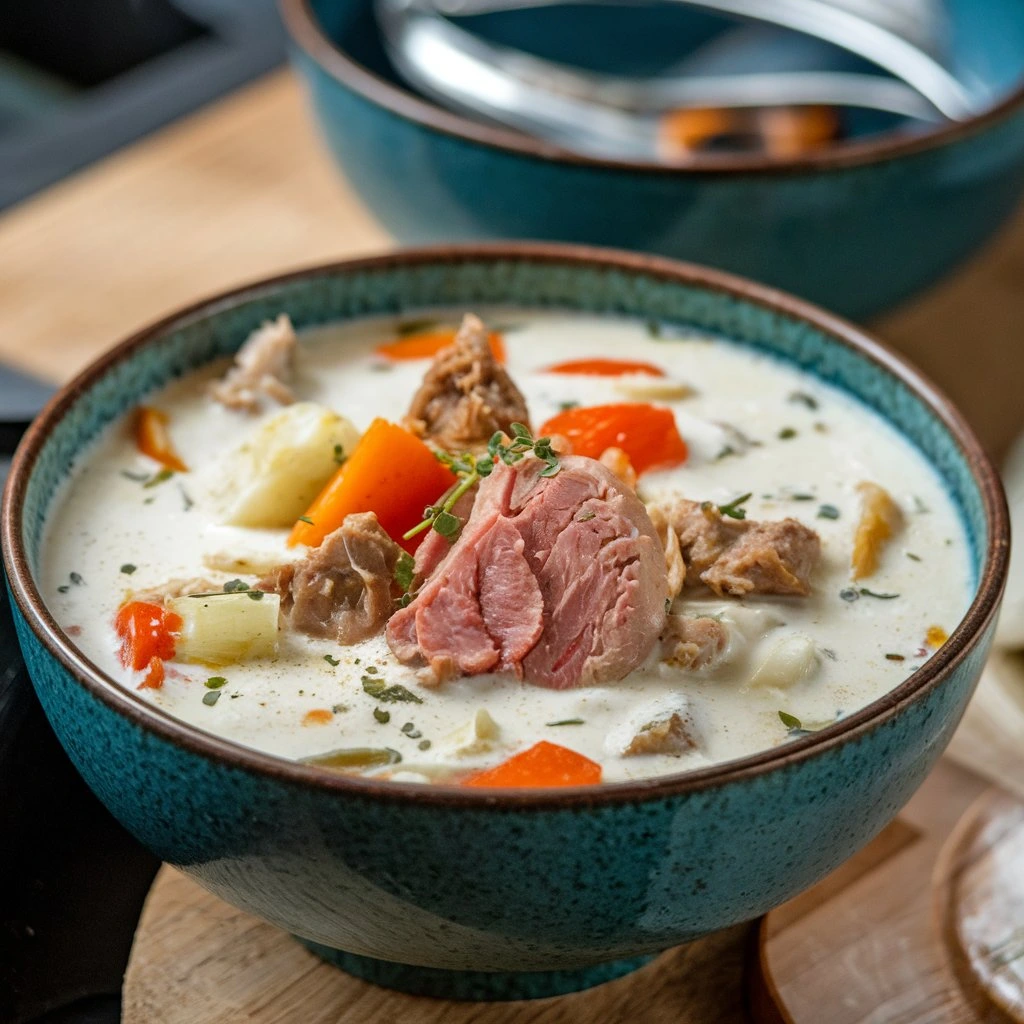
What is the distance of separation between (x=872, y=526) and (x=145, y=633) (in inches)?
33.7

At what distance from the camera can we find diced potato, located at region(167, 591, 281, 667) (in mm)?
1632

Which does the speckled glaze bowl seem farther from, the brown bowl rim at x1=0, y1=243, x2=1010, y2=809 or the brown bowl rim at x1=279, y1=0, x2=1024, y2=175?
the brown bowl rim at x1=279, y1=0, x2=1024, y2=175

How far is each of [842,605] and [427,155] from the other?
49.2 inches

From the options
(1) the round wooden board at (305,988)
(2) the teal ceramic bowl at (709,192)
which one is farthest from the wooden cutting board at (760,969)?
(2) the teal ceramic bowl at (709,192)

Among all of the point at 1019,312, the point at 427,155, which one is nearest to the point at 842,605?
the point at 427,155

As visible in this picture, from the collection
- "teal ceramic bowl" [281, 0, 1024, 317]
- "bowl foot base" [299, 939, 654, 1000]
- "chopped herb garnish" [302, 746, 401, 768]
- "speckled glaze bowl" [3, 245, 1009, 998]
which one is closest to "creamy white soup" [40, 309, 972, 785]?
"chopped herb garnish" [302, 746, 401, 768]

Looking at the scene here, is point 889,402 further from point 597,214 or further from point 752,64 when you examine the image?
point 752,64

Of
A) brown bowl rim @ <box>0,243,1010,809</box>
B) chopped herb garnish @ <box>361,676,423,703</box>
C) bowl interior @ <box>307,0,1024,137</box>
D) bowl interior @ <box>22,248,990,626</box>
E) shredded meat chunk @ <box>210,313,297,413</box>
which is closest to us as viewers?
brown bowl rim @ <box>0,243,1010,809</box>

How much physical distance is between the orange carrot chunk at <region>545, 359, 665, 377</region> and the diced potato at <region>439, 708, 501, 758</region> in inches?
30.5

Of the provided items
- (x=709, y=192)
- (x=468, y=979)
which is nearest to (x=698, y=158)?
(x=709, y=192)

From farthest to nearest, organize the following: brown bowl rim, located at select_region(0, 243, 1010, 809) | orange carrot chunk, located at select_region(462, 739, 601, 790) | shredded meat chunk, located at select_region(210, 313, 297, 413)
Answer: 1. shredded meat chunk, located at select_region(210, 313, 297, 413)
2. orange carrot chunk, located at select_region(462, 739, 601, 790)
3. brown bowl rim, located at select_region(0, 243, 1010, 809)

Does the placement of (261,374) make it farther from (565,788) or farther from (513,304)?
(565,788)

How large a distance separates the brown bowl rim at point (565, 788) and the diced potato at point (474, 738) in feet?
0.48

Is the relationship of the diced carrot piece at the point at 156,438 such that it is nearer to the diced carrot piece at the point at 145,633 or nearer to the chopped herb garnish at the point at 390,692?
the diced carrot piece at the point at 145,633
